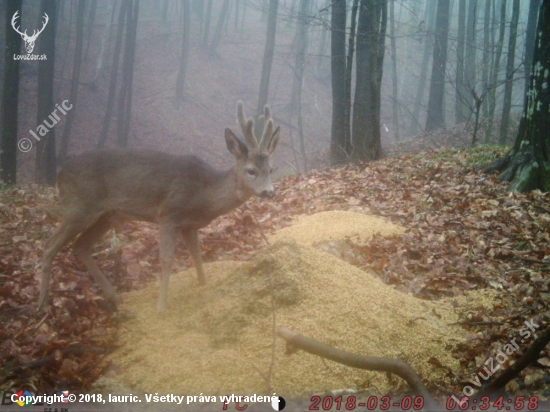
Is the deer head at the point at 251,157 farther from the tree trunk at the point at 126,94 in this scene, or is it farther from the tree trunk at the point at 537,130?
the tree trunk at the point at 126,94

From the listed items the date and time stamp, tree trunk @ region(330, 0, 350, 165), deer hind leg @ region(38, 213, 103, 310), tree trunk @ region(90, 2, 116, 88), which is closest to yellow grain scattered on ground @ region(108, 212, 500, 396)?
the date and time stamp

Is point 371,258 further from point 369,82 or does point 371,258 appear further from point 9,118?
point 369,82

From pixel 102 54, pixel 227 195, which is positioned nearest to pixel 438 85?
pixel 102 54

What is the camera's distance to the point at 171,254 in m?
4.67

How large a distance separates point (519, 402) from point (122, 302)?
3.42 meters

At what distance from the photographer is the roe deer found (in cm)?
470

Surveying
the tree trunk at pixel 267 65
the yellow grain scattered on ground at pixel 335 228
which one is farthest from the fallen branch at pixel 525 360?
the tree trunk at pixel 267 65

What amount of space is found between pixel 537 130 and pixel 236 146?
5081 mm

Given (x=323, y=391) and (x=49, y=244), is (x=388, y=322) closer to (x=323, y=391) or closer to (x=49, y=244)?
(x=323, y=391)

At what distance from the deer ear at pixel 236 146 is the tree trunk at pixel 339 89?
6.96 m

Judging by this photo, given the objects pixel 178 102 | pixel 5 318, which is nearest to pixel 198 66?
pixel 178 102

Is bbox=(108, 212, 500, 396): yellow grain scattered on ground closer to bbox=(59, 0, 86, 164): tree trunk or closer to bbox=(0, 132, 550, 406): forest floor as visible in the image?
bbox=(0, 132, 550, 406): forest floor

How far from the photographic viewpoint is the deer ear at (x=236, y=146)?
4733 mm

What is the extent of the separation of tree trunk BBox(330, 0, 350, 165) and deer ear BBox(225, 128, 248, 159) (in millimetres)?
6959
